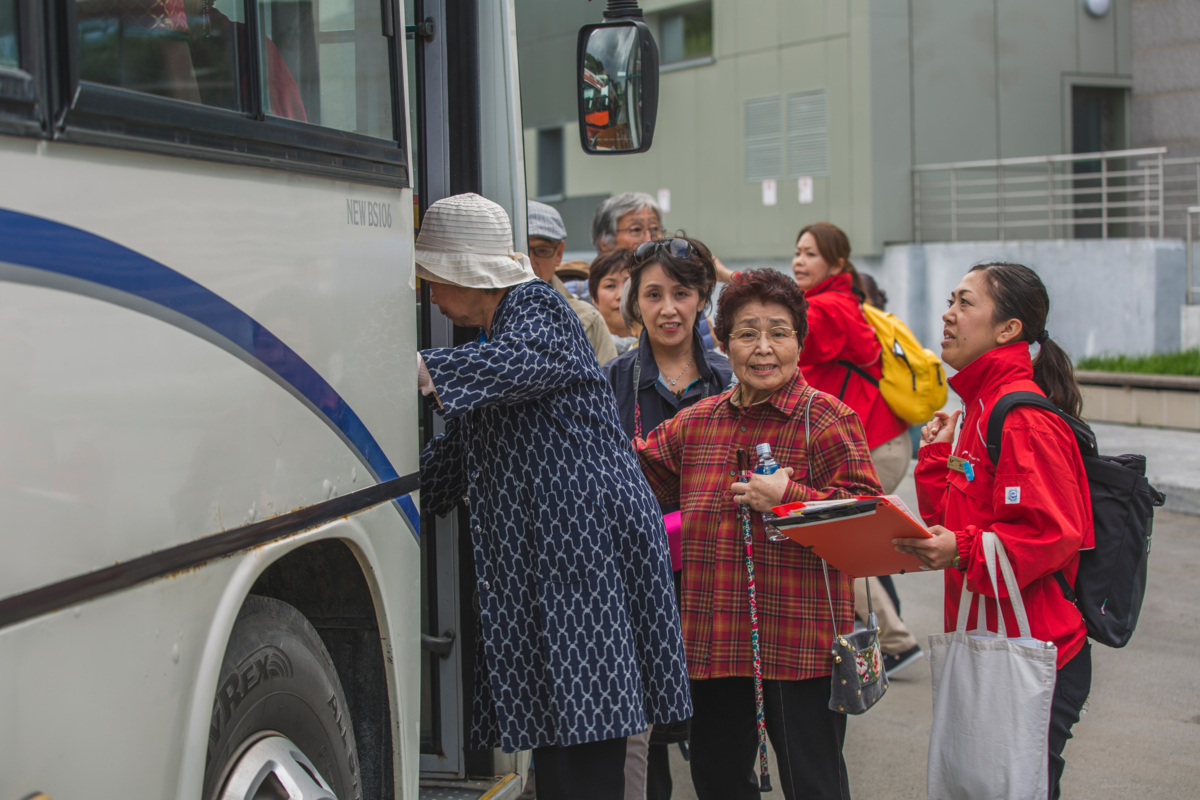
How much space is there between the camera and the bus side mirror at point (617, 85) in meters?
3.52

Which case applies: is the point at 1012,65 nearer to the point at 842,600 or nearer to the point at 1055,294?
the point at 1055,294

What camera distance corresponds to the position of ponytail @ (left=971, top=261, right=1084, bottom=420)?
319cm

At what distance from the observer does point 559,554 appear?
2779 millimetres

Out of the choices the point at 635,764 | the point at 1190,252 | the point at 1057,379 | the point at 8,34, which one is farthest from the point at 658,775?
the point at 1190,252

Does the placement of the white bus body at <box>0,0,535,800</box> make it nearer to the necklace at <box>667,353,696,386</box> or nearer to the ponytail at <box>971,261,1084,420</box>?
the necklace at <box>667,353,696,386</box>

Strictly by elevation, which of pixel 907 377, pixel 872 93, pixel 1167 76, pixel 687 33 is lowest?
pixel 907 377

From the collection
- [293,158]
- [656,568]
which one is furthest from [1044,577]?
[293,158]

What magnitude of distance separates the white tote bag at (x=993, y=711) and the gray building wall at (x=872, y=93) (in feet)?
45.0

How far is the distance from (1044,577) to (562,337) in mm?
1391

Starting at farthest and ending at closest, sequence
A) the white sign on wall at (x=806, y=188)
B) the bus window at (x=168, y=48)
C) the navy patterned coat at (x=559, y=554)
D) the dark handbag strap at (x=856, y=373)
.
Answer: the white sign on wall at (x=806, y=188) < the dark handbag strap at (x=856, y=373) < the navy patterned coat at (x=559, y=554) < the bus window at (x=168, y=48)

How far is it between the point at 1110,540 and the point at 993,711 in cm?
54

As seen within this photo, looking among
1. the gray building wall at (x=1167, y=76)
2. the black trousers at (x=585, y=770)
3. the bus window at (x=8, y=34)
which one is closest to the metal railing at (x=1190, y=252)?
the gray building wall at (x=1167, y=76)

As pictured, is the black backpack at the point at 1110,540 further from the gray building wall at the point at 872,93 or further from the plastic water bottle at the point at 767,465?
the gray building wall at the point at 872,93

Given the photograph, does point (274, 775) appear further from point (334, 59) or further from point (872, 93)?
point (872, 93)
